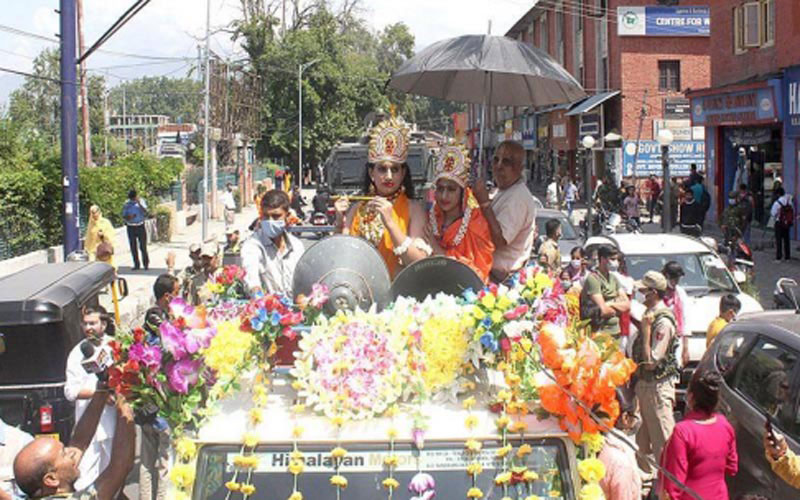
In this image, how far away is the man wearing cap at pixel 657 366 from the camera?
764 cm

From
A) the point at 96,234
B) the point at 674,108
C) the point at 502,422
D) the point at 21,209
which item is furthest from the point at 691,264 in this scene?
the point at 674,108

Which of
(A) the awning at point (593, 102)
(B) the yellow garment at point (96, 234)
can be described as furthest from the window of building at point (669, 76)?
(B) the yellow garment at point (96, 234)

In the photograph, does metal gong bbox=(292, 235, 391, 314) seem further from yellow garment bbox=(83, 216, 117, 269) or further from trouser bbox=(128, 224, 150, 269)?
trouser bbox=(128, 224, 150, 269)

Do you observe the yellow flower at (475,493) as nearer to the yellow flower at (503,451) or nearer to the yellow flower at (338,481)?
the yellow flower at (503,451)

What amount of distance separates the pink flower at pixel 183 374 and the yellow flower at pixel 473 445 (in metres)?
1.04

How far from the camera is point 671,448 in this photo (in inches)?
209

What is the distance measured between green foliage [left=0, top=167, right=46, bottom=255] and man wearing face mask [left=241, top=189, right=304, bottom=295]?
542 inches

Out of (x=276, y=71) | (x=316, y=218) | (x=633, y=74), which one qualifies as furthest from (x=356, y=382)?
(x=276, y=71)

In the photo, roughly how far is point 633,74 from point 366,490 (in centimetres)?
3860

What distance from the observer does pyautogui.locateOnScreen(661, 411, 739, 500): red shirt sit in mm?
5227

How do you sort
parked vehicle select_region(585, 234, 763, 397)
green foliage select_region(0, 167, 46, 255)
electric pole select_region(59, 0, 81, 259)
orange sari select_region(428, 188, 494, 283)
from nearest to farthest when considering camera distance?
1. orange sari select_region(428, 188, 494, 283)
2. parked vehicle select_region(585, 234, 763, 397)
3. electric pole select_region(59, 0, 81, 259)
4. green foliage select_region(0, 167, 46, 255)

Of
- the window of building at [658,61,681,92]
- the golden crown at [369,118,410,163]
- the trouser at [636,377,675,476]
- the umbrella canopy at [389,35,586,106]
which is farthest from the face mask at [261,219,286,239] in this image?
the window of building at [658,61,681,92]

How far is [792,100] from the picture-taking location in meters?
23.0

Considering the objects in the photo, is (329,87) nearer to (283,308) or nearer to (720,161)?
(720,161)
